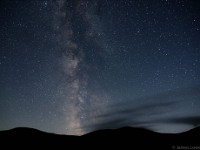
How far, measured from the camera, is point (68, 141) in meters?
35.5

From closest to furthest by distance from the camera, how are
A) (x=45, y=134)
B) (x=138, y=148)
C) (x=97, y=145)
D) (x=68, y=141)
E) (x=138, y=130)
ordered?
(x=138, y=148) → (x=97, y=145) → (x=68, y=141) → (x=45, y=134) → (x=138, y=130)

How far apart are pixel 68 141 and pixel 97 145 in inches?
225

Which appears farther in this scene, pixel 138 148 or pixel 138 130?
pixel 138 130

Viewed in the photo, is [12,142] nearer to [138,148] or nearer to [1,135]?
[1,135]

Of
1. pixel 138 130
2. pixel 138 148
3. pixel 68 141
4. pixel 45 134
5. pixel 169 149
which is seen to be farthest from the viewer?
pixel 138 130

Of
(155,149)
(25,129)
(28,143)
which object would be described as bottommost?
(155,149)

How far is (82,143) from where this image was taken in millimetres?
34156

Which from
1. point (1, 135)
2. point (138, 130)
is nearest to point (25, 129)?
point (1, 135)

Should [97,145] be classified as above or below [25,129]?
below

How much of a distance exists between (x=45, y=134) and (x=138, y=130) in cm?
2220

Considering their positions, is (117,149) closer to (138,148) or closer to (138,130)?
(138,148)

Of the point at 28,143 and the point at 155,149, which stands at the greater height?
the point at 28,143

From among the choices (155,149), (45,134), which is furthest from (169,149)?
(45,134)

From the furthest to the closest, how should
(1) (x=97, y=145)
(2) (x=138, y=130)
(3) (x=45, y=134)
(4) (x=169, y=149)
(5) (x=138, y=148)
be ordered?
(2) (x=138, y=130) → (3) (x=45, y=134) → (1) (x=97, y=145) → (5) (x=138, y=148) → (4) (x=169, y=149)
